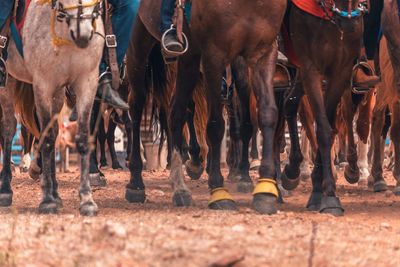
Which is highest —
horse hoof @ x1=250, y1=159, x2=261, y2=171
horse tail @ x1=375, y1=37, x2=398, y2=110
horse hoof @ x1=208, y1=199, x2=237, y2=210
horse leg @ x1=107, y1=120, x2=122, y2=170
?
horse tail @ x1=375, y1=37, x2=398, y2=110

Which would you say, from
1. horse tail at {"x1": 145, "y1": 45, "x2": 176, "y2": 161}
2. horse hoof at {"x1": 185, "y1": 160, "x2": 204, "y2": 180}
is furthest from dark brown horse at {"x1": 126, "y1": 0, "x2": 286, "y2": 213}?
horse hoof at {"x1": 185, "y1": 160, "x2": 204, "y2": 180}

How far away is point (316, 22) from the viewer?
349 inches

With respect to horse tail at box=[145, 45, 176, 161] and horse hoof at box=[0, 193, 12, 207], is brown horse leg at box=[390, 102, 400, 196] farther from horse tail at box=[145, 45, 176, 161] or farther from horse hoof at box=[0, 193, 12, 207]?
horse hoof at box=[0, 193, 12, 207]

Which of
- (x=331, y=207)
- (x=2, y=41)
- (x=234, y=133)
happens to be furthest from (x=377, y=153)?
(x=2, y=41)

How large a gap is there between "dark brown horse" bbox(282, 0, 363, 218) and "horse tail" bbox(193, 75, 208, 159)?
358cm

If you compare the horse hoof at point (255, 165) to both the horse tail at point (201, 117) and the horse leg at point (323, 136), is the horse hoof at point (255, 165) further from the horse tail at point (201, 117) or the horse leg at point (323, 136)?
the horse leg at point (323, 136)

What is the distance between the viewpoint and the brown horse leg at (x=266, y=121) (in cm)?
837

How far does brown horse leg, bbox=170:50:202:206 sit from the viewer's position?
962cm

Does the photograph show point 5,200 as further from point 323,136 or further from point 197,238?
point 197,238

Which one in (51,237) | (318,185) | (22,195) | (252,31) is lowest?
(22,195)

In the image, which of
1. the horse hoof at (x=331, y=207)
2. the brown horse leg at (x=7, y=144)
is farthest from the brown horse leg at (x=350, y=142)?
the brown horse leg at (x=7, y=144)

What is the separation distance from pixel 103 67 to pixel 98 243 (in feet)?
11.0

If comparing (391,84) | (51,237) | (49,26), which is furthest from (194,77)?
(51,237)

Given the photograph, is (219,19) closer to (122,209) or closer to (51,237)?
(122,209)
